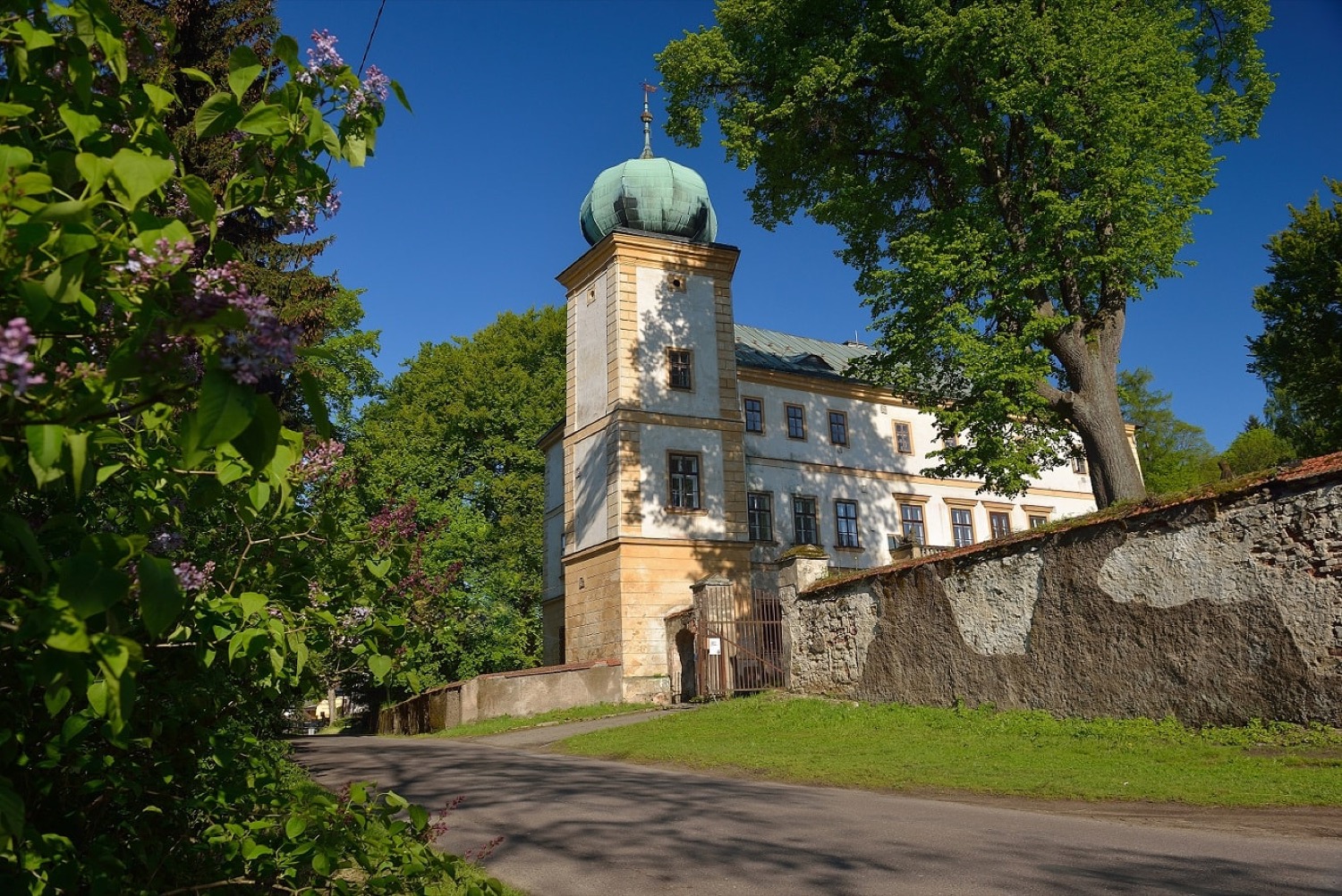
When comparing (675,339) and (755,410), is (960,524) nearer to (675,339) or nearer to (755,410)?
(755,410)

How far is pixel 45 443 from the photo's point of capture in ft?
5.01

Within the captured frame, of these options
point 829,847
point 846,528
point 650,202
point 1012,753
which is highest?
point 650,202

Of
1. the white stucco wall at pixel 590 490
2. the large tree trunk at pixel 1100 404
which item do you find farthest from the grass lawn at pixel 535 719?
the large tree trunk at pixel 1100 404

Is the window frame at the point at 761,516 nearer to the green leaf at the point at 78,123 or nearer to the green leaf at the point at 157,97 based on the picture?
the green leaf at the point at 157,97

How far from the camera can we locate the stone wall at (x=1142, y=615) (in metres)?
9.70

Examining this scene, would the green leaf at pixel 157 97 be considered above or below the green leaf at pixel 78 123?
above

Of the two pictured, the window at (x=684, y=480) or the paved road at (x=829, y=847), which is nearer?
the paved road at (x=829, y=847)

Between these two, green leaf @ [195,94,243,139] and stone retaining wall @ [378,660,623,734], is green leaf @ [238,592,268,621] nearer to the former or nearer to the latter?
green leaf @ [195,94,243,139]

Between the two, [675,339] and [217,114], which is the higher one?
[675,339]

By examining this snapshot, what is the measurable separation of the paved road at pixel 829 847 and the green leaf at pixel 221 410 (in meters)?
4.21

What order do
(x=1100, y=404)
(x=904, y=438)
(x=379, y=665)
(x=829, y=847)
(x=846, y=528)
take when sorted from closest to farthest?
1. (x=379, y=665)
2. (x=829, y=847)
3. (x=1100, y=404)
4. (x=846, y=528)
5. (x=904, y=438)

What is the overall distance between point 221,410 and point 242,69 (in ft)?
3.21

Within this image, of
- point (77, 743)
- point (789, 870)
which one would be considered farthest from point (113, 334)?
point (789, 870)

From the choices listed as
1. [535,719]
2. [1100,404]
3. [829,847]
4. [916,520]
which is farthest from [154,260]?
[916,520]
